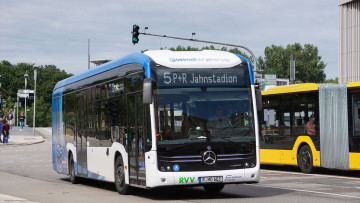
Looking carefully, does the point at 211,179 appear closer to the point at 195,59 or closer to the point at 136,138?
the point at 136,138

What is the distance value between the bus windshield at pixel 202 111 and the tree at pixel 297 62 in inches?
3476

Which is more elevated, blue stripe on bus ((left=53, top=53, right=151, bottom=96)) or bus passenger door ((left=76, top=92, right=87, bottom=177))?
blue stripe on bus ((left=53, top=53, right=151, bottom=96))

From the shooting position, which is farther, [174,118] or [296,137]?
[296,137]

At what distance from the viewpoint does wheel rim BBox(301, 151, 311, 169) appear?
71.9ft

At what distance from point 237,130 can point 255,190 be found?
2676 millimetres

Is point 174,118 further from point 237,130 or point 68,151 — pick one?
point 68,151

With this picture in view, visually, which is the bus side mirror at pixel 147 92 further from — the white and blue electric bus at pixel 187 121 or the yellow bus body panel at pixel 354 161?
the yellow bus body panel at pixel 354 161

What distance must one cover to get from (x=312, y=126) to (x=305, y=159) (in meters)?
1.13

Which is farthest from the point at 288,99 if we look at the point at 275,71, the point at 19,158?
the point at 275,71

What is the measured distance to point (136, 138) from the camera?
13781mm

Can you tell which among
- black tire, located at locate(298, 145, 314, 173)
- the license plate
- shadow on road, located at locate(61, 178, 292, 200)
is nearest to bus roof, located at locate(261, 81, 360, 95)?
black tire, located at locate(298, 145, 314, 173)

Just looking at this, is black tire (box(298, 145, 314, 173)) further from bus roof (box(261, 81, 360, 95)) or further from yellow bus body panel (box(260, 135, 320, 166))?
bus roof (box(261, 81, 360, 95))

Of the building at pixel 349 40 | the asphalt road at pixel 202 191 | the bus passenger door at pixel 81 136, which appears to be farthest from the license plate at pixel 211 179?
the building at pixel 349 40

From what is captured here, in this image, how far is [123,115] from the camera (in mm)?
14672
